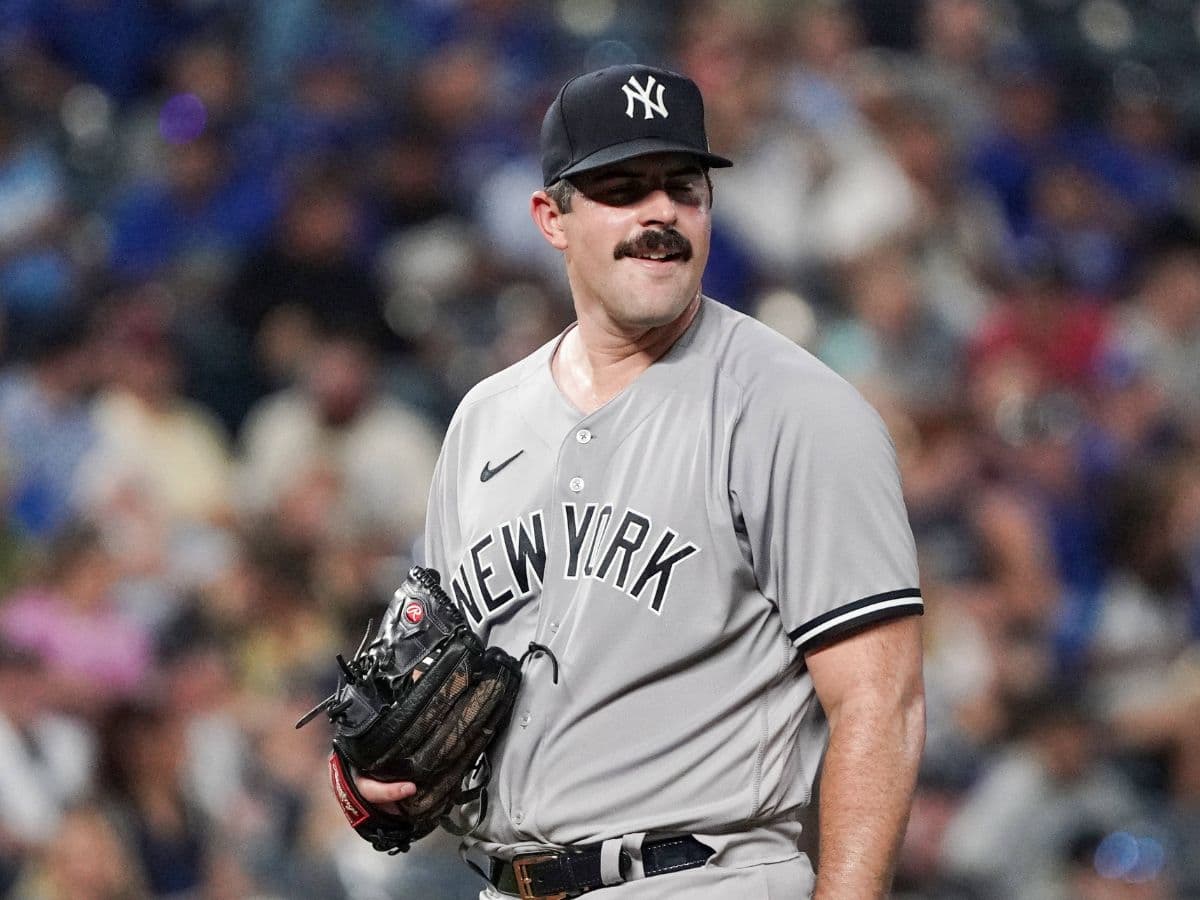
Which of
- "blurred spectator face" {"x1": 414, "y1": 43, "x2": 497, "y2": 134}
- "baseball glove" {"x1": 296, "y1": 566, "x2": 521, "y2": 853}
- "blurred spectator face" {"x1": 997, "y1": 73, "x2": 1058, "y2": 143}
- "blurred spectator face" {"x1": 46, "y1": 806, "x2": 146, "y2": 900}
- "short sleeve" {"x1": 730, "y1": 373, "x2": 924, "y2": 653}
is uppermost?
"blurred spectator face" {"x1": 414, "y1": 43, "x2": 497, "y2": 134}

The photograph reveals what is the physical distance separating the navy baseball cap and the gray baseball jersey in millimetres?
305

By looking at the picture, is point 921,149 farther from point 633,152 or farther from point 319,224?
point 633,152

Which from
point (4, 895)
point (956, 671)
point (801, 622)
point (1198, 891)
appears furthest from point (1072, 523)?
point (801, 622)

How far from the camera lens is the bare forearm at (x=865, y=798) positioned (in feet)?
7.39

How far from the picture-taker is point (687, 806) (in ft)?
7.92

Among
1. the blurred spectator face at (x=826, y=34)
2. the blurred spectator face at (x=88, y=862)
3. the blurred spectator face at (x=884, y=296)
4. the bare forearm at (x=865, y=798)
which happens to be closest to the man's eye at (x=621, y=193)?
the bare forearm at (x=865, y=798)

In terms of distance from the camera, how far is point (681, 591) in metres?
2.44

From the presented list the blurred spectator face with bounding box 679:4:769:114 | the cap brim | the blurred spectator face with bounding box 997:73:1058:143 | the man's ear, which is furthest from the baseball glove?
the blurred spectator face with bounding box 997:73:1058:143

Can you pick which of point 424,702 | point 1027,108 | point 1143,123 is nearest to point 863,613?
point 424,702

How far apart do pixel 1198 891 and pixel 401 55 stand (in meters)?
4.69

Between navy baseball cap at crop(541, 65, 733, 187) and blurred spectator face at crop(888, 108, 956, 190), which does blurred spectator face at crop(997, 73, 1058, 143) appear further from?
navy baseball cap at crop(541, 65, 733, 187)

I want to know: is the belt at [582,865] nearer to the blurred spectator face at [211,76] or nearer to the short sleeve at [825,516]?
the short sleeve at [825,516]

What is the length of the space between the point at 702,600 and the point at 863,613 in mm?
225

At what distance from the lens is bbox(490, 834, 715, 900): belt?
95.1 inches
